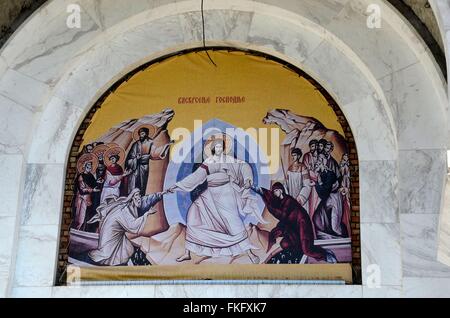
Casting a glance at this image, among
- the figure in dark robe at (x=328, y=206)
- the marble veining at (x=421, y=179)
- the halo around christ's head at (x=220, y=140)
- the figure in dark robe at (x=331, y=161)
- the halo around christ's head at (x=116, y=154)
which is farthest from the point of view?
the halo around christ's head at (x=116, y=154)

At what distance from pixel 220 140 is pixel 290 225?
5.24ft

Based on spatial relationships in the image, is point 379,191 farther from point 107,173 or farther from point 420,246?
point 107,173

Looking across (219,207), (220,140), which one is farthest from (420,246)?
(220,140)

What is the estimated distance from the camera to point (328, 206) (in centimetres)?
1064

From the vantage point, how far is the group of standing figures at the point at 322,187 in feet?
34.6

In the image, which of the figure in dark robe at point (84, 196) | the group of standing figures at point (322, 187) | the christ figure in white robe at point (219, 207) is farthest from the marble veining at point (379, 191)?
the figure in dark robe at point (84, 196)

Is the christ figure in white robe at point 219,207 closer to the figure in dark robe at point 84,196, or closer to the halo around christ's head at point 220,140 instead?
the halo around christ's head at point 220,140

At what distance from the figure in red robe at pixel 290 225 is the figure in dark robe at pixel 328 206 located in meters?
0.16

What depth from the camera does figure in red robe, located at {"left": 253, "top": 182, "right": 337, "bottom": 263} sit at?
1040 centimetres

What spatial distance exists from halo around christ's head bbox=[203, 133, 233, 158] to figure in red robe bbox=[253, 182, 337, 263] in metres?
0.73

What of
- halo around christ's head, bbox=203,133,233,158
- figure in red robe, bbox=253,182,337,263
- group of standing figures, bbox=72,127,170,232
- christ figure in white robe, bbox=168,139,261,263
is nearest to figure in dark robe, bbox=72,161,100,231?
group of standing figures, bbox=72,127,170,232
